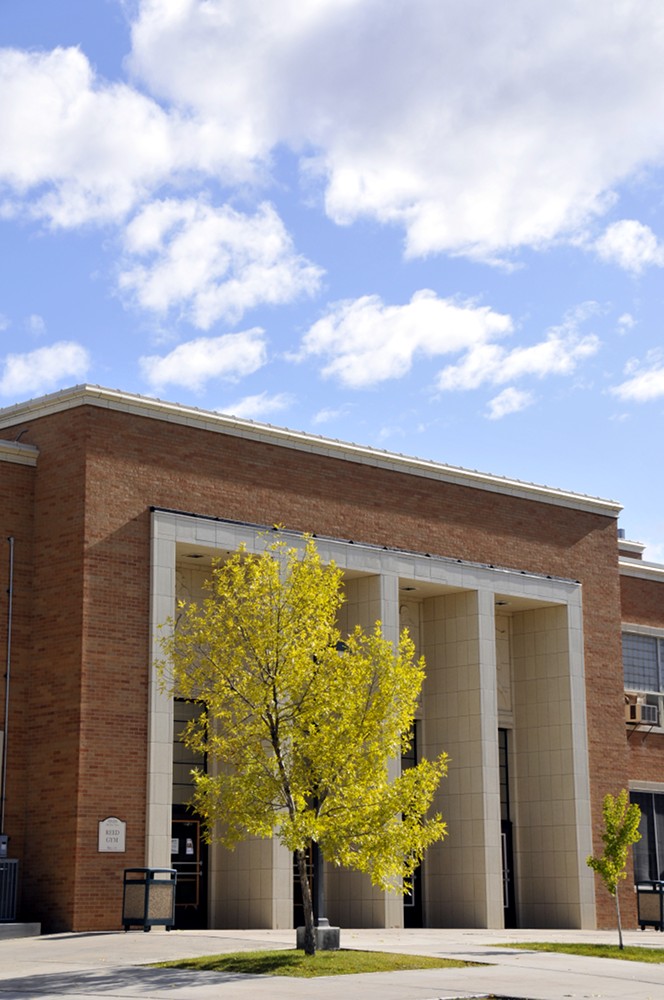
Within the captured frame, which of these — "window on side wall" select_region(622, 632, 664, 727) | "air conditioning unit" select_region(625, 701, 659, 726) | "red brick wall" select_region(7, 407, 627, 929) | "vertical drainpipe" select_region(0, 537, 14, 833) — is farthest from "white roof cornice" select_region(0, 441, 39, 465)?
"window on side wall" select_region(622, 632, 664, 727)

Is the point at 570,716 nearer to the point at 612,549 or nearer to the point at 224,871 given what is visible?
the point at 612,549

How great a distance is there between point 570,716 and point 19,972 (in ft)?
60.4

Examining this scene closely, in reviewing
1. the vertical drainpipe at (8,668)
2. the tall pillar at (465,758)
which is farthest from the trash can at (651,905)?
the vertical drainpipe at (8,668)

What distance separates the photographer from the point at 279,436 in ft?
104

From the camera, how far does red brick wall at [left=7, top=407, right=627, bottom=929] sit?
2745cm

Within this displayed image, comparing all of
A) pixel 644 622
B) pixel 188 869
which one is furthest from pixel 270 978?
pixel 644 622

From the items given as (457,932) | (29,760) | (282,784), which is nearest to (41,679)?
(29,760)

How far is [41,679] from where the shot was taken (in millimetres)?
28531

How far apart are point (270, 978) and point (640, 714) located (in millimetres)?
21011

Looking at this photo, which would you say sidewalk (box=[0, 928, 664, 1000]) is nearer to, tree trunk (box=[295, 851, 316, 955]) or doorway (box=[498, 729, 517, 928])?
tree trunk (box=[295, 851, 316, 955])

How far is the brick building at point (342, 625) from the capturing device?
2791 centimetres

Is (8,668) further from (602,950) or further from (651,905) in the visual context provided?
(651,905)

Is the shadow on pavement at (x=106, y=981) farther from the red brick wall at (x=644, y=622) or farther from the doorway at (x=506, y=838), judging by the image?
the red brick wall at (x=644, y=622)

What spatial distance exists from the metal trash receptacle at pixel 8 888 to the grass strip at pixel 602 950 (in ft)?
29.7
